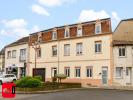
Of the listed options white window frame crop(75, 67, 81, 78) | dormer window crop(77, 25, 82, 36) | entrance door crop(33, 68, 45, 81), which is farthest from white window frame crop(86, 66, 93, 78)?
entrance door crop(33, 68, 45, 81)

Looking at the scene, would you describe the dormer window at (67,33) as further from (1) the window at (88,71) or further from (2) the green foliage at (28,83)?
Answer: (2) the green foliage at (28,83)

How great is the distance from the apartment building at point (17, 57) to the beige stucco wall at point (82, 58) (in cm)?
533

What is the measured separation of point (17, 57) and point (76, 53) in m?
17.8

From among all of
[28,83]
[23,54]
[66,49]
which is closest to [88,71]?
[66,49]

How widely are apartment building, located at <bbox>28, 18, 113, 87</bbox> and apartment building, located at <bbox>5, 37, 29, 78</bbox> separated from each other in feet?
7.76

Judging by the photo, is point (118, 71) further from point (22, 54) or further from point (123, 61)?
point (22, 54)

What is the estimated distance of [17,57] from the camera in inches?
2692

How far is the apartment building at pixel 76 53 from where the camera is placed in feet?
164

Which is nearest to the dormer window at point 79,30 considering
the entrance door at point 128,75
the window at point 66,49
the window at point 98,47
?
the window at point 66,49

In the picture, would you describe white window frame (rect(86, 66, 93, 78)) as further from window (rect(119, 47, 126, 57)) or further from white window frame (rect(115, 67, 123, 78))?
window (rect(119, 47, 126, 57))

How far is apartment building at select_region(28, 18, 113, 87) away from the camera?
49844mm
